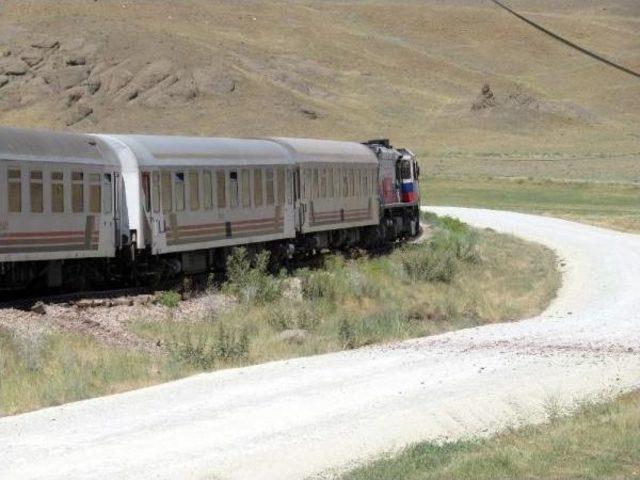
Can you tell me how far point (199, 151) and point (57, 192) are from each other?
5.32 metres

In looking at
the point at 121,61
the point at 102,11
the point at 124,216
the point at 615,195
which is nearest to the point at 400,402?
the point at 124,216

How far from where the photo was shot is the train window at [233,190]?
92.0ft

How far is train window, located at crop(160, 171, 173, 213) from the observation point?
82.6 ft

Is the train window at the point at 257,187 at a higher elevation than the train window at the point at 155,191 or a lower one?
lower

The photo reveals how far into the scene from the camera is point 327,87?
136125 millimetres

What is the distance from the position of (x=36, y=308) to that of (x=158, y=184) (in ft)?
17.4

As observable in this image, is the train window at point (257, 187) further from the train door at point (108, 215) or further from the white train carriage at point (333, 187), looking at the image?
the train door at point (108, 215)

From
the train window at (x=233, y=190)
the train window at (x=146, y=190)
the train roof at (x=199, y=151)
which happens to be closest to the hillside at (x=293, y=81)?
the train roof at (x=199, y=151)

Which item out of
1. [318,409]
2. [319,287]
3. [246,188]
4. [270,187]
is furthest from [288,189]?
[318,409]

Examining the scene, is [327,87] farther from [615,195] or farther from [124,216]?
[124,216]

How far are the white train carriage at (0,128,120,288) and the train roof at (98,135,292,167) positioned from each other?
98 cm

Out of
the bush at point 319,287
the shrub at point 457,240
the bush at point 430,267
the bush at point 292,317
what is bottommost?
the shrub at point 457,240

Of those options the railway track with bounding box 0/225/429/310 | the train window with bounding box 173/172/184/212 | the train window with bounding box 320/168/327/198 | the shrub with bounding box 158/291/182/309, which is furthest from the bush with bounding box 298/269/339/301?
the train window with bounding box 320/168/327/198

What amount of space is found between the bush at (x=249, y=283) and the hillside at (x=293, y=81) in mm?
63590
